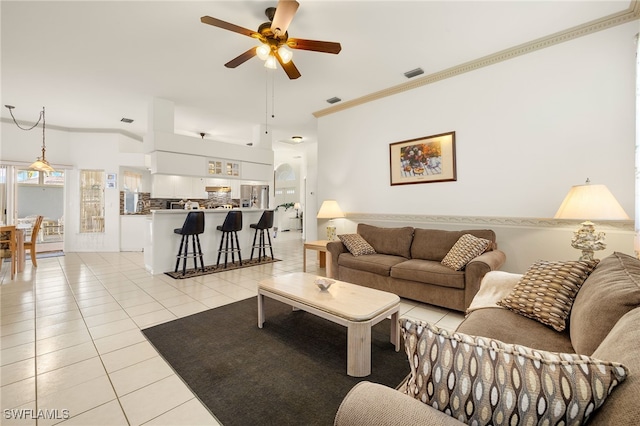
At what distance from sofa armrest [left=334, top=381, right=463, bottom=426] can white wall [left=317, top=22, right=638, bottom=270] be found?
3.41m

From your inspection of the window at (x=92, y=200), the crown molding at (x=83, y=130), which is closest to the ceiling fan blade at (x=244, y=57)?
the crown molding at (x=83, y=130)

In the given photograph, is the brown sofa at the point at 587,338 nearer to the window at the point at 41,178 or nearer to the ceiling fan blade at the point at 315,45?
the ceiling fan blade at the point at 315,45

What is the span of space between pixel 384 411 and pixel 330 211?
4.32 meters

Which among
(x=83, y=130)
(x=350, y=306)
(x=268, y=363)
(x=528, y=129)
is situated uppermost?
(x=83, y=130)

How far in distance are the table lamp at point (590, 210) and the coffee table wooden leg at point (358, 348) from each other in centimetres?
218

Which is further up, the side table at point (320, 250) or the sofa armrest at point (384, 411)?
the sofa armrest at point (384, 411)

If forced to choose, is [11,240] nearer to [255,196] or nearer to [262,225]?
[262,225]

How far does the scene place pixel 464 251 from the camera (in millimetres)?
3068

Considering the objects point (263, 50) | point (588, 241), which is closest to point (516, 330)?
point (588, 241)

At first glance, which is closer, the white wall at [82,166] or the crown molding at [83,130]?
the crown molding at [83,130]

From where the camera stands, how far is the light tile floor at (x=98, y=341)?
163cm

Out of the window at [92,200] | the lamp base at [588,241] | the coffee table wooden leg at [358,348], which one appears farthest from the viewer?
the window at [92,200]

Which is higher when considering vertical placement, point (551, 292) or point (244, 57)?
point (244, 57)

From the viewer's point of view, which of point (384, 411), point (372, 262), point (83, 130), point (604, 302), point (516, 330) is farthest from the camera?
point (83, 130)
